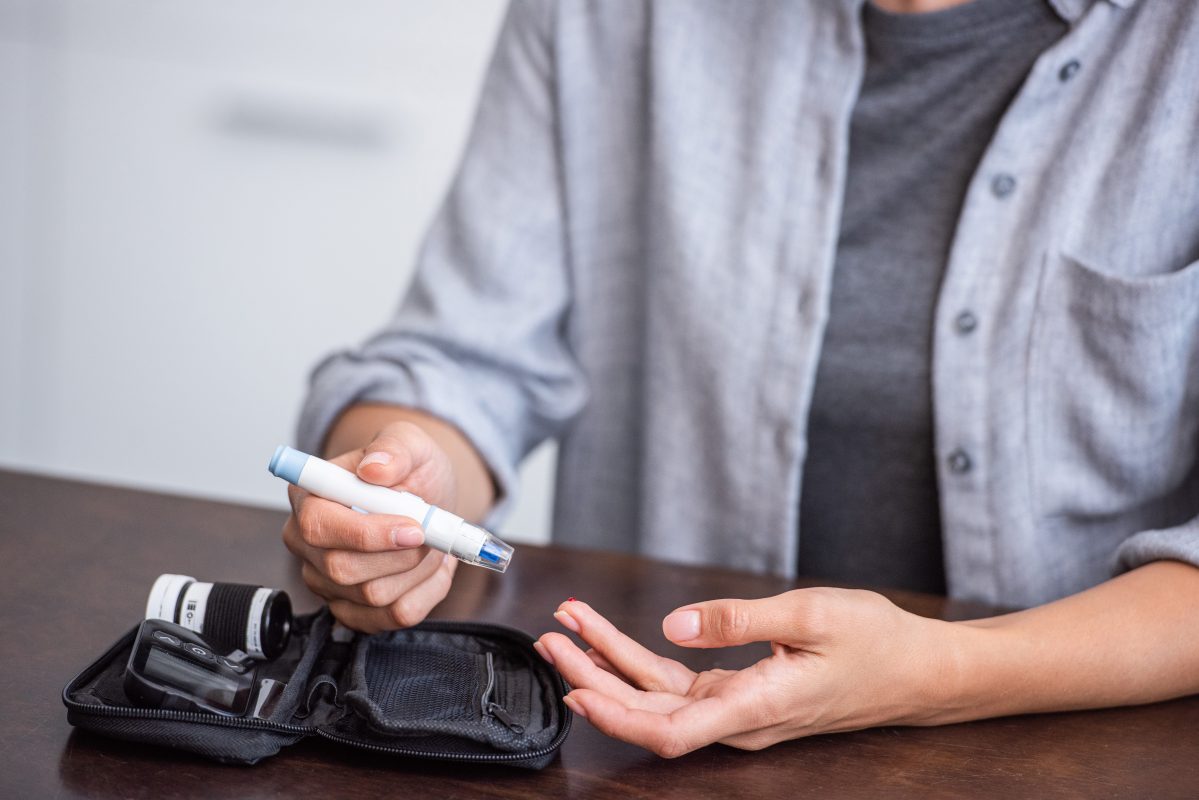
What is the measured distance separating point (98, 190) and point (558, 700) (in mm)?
2059

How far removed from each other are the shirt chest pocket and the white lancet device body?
52cm

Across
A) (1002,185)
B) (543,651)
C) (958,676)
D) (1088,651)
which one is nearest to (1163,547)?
(1088,651)

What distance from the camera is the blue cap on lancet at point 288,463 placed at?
0.65 meters

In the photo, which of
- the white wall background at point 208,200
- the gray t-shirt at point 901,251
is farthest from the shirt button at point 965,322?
the white wall background at point 208,200

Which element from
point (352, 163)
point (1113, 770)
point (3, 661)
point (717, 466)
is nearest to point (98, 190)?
point (352, 163)

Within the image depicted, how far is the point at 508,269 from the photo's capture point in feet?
3.62

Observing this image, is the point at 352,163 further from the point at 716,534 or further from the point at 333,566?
the point at 333,566

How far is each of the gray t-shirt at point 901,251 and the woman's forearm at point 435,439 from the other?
32 cm

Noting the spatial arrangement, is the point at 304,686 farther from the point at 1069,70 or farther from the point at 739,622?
the point at 1069,70

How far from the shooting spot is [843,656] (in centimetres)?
60

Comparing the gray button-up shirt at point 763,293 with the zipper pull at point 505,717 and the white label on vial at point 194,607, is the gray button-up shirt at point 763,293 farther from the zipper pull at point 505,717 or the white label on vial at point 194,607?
the zipper pull at point 505,717

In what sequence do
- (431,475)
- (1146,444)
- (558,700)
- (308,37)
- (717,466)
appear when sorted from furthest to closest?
1. (308,37)
2. (717,466)
3. (1146,444)
4. (431,475)
5. (558,700)

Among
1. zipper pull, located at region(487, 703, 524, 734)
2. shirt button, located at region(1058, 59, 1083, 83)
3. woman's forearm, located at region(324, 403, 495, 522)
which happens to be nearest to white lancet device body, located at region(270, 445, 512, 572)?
zipper pull, located at region(487, 703, 524, 734)

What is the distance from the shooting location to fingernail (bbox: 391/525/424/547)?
25.1 inches
